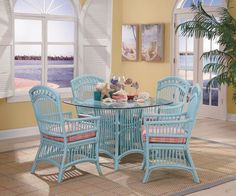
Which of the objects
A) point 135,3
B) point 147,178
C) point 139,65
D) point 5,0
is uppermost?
point 135,3

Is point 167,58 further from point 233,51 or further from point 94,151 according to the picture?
point 94,151

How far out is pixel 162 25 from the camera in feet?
30.7

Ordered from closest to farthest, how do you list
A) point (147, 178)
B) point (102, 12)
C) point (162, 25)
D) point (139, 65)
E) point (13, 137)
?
point (147, 178)
point (13, 137)
point (102, 12)
point (162, 25)
point (139, 65)

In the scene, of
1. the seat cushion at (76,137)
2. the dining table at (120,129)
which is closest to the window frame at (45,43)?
the dining table at (120,129)

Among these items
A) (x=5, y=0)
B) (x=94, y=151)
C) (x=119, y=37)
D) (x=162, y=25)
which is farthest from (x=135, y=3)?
(x=94, y=151)

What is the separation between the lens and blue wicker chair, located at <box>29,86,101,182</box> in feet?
14.6

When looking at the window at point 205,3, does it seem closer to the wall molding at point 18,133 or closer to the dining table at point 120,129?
the dining table at point 120,129

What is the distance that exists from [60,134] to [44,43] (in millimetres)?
2734

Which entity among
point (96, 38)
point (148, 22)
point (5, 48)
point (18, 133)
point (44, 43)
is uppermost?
point (148, 22)

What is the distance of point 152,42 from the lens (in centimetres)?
959

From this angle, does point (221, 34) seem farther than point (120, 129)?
Yes

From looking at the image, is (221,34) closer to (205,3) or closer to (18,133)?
(205,3)

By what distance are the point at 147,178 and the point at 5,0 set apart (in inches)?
126

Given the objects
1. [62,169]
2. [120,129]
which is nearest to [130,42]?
[120,129]
